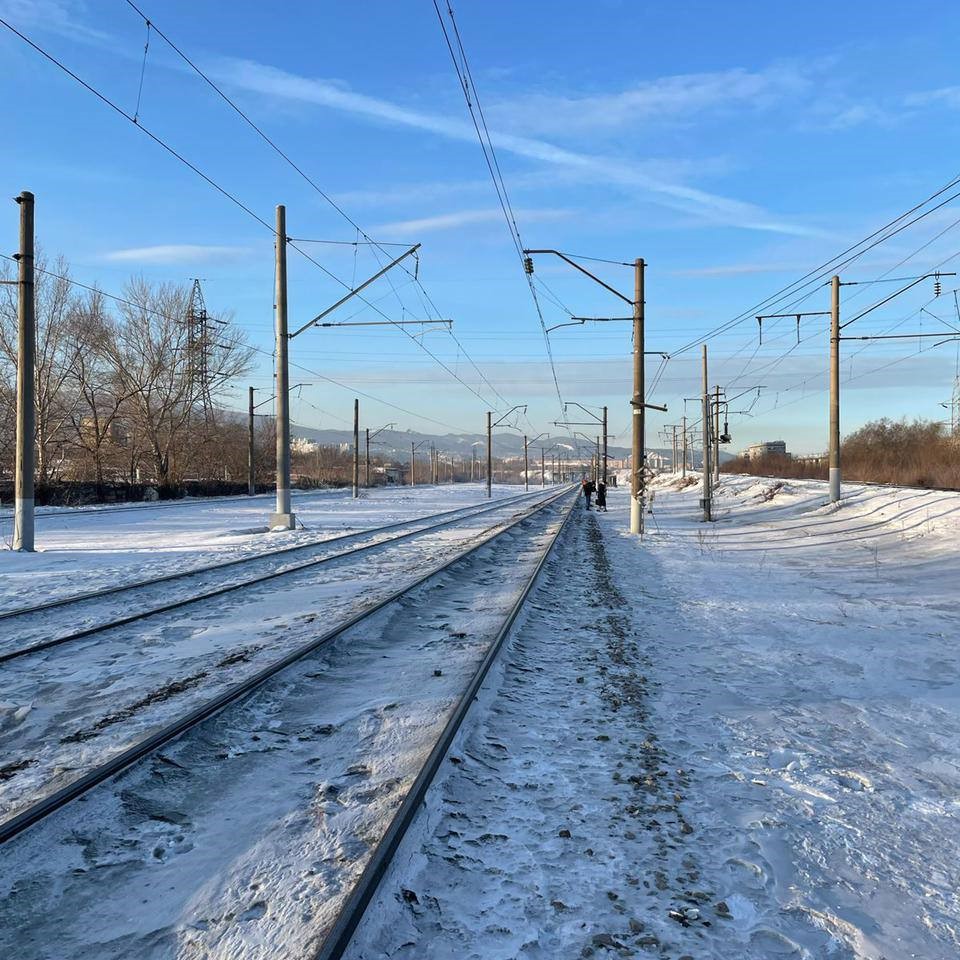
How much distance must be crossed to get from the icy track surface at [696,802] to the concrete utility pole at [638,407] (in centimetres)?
1352

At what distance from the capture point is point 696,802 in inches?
160

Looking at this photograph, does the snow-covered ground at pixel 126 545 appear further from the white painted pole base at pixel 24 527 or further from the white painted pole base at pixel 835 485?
the white painted pole base at pixel 835 485

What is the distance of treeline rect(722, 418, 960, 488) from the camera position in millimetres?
43194

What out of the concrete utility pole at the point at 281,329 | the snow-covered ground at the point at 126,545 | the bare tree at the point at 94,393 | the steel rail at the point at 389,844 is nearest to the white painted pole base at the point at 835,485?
the snow-covered ground at the point at 126,545

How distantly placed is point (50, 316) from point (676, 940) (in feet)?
167

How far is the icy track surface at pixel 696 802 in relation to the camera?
293 centimetres

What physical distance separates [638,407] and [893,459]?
42.4 m

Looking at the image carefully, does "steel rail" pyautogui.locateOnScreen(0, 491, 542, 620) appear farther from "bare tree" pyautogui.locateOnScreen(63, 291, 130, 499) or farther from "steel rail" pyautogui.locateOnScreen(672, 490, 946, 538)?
"bare tree" pyautogui.locateOnScreen(63, 291, 130, 499)

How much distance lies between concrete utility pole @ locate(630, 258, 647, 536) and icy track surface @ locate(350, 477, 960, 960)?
44.4 feet

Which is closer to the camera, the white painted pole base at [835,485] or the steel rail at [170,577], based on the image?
the steel rail at [170,577]

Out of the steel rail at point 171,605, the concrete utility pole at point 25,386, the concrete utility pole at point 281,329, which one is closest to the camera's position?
the steel rail at point 171,605

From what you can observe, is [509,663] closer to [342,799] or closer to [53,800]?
[342,799]

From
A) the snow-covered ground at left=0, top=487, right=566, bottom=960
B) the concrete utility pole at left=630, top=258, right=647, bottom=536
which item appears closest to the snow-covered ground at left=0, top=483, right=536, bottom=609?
the snow-covered ground at left=0, top=487, right=566, bottom=960

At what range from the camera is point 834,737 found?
206 inches
